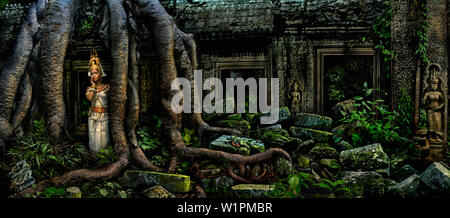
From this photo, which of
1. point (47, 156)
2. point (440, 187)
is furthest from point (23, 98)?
point (440, 187)

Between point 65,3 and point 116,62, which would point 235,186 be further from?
point 65,3

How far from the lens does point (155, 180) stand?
3.89 meters

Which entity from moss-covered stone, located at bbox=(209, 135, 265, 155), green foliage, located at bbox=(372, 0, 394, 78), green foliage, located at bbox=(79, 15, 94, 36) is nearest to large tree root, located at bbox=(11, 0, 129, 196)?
green foliage, located at bbox=(79, 15, 94, 36)

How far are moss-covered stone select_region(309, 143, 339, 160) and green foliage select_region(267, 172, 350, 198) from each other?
418 millimetres

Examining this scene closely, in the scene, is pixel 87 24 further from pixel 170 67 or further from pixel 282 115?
pixel 282 115

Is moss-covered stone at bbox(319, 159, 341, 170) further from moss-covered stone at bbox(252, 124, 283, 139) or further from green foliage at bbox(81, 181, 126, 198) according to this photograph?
green foliage at bbox(81, 181, 126, 198)

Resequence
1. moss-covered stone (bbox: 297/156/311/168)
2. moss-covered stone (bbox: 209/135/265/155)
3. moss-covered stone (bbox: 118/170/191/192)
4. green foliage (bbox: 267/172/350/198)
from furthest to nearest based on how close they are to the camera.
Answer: moss-covered stone (bbox: 297/156/311/168) < moss-covered stone (bbox: 209/135/265/155) < moss-covered stone (bbox: 118/170/191/192) < green foliage (bbox: 267/172/350/198)

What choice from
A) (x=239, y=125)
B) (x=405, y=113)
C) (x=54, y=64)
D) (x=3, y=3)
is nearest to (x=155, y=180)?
(x=239, y=125)

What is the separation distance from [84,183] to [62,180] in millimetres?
294

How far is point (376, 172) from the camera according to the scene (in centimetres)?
388

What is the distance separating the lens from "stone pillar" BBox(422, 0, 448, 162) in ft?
13.9

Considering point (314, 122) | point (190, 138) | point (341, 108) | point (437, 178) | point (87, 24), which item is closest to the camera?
point (437, 178)

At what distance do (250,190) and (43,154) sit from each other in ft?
10.1

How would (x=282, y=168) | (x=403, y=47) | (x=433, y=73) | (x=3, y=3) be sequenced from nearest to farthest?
(x=282, y=168) → (x=433, y=73) → (x=403, y=47) → (x=3, y=3)
